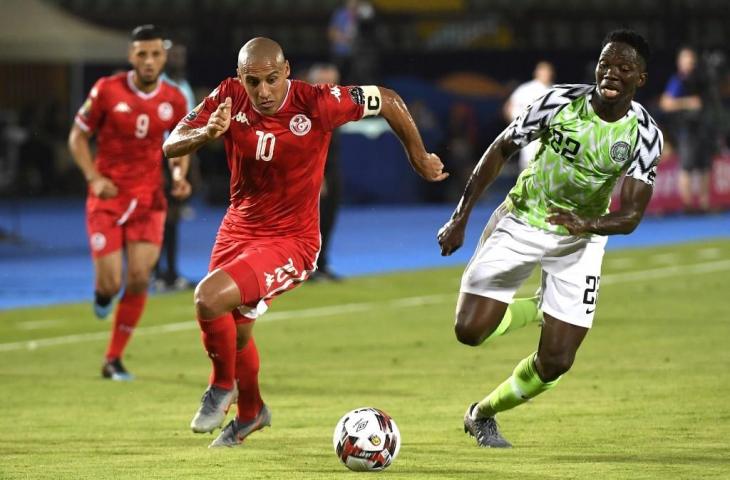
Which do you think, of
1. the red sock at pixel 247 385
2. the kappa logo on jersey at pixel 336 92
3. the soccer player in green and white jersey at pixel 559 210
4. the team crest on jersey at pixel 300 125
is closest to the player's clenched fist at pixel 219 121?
the team crest on jersey at pixel 300 125

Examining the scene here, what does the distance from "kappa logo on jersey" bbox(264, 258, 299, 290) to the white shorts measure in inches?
34.9

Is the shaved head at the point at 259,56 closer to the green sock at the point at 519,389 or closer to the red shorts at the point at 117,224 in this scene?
the green sock at the point at 519,389

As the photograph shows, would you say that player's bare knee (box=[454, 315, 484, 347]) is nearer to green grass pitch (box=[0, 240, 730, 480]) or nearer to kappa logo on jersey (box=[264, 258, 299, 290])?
green grass pitch (box=[0, 240, 730, 480])

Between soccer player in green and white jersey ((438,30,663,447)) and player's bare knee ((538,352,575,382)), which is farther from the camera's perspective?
player's bare knee ((538,352,575,382))

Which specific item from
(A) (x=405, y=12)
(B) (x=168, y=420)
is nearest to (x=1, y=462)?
(B) (x=168, y=420)

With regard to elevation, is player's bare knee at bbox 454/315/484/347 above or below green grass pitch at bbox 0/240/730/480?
above

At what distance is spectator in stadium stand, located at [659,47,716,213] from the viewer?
24234 millimetres

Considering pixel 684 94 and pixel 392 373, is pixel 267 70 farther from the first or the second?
pixel 684 94

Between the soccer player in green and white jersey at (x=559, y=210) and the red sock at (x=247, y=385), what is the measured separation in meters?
1.09

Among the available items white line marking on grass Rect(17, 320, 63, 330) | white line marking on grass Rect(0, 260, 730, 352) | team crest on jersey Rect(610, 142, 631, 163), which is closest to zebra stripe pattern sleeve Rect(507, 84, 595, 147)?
team crest on jersey Rect(610, 142, 631, 163)

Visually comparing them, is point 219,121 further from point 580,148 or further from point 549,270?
point 549,270

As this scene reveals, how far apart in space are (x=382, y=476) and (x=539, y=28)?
89.2ft

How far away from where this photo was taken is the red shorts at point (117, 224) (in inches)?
427

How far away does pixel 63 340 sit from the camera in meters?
12.9
